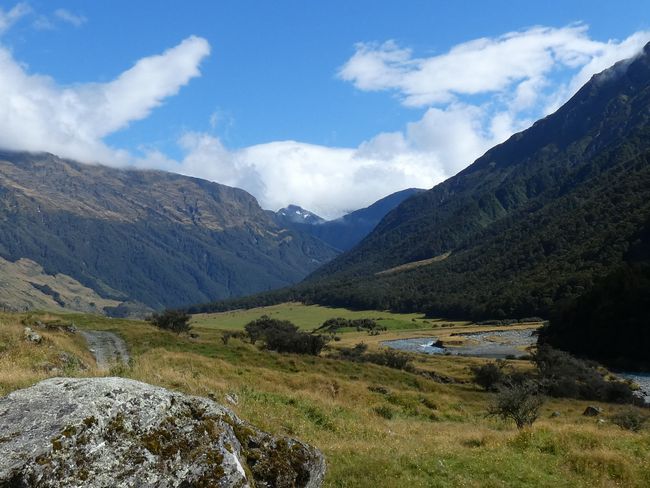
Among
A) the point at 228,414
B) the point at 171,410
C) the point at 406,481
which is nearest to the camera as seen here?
the point at 171,410

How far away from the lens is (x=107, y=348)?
45875 mm

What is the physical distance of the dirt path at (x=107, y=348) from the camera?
37172 mm

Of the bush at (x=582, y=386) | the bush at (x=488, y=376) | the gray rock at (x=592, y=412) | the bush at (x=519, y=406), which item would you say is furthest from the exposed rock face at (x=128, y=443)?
the bush at (x=488, y=376)

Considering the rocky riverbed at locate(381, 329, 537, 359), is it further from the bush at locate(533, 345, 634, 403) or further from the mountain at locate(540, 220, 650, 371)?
the bush at locate(533, 345, 634, 403)

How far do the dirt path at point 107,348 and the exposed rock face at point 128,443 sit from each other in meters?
26.0

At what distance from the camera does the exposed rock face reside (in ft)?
27.4

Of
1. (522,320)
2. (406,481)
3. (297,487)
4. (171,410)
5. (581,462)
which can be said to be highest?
(171,410)

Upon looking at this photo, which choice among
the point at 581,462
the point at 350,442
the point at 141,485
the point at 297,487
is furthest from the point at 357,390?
the point at 141,485

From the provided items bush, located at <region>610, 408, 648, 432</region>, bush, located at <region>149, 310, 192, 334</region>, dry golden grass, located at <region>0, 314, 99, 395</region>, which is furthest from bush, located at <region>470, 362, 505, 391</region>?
bush, located at <region>149, 310, 192, 334</region>

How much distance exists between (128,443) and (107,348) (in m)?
40.4

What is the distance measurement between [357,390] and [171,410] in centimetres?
2546

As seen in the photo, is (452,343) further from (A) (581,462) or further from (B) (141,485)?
(B) (141,485)

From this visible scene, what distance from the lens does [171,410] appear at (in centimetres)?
968

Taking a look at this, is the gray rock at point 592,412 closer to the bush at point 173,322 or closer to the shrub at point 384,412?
the shrub at point 384,412
